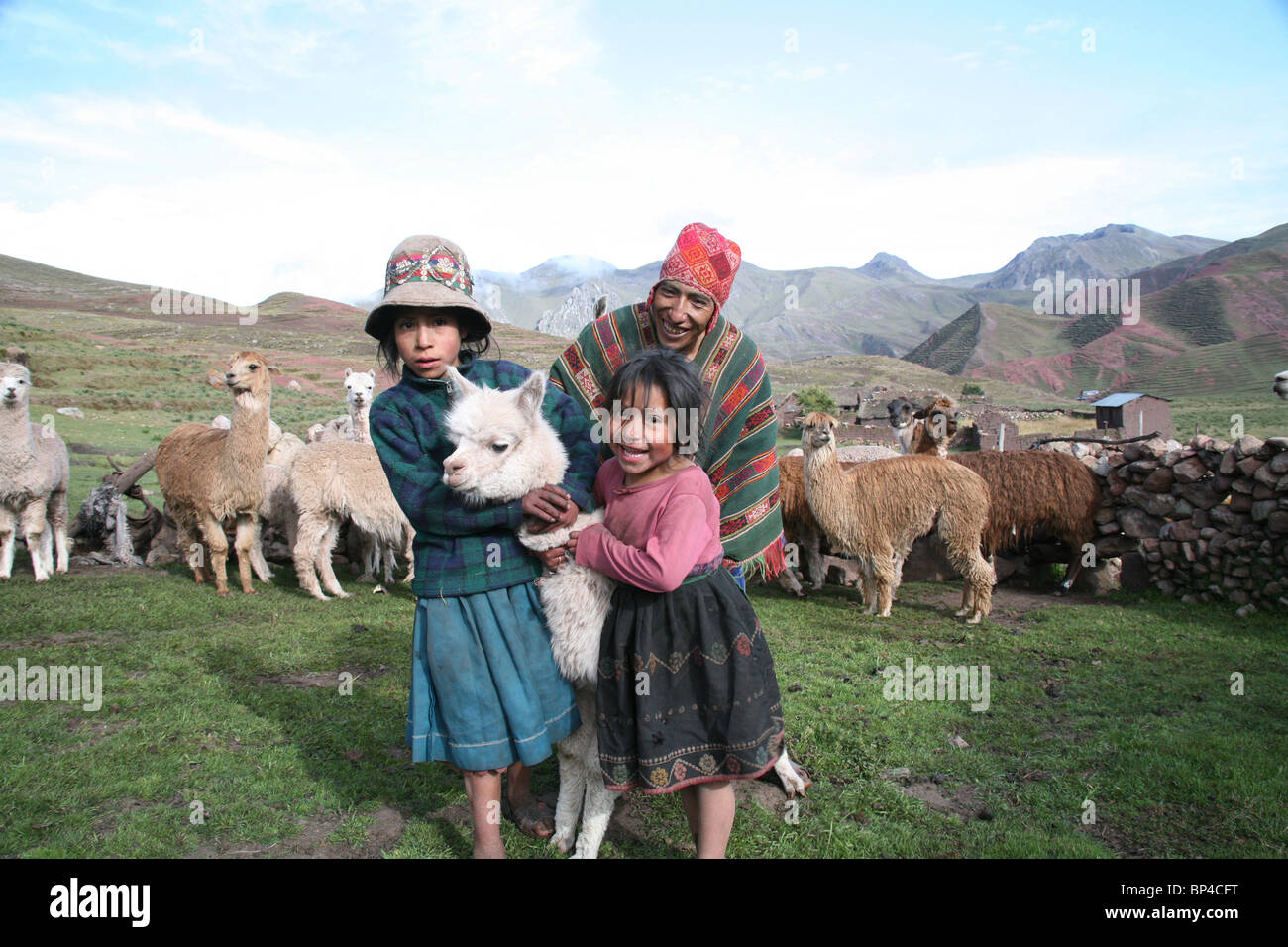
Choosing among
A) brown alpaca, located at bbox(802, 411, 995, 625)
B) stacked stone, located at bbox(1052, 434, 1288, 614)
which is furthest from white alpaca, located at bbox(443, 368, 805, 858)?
stacked stone, located at bbox(1052, 434, 1288, 614)

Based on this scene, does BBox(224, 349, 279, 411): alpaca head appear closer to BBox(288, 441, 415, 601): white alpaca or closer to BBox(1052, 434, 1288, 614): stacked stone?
BBox(288, 441, 415, 601): white alpaca

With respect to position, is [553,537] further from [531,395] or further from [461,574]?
[531,395]

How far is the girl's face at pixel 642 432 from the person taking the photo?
6.54 ft

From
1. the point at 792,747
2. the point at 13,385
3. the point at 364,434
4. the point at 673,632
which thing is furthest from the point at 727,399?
the point at 13,385

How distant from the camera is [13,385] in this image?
261 inches

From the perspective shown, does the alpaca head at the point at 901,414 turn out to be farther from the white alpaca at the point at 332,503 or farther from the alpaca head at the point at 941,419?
the white alpaca at the point at 332,503

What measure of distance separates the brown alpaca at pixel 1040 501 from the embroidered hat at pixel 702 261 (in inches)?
246

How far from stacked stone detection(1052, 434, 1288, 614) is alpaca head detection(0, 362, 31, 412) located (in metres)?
10.9

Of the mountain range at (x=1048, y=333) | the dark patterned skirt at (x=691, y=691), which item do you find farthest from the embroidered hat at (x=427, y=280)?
the mountain range at (x=1048, y=333)

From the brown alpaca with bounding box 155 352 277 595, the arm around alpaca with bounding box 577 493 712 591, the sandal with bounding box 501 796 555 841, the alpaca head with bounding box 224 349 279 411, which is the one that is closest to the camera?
the arm around alpaca with bounding box 577 493 712 591

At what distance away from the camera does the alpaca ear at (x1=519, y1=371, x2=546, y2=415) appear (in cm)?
204
